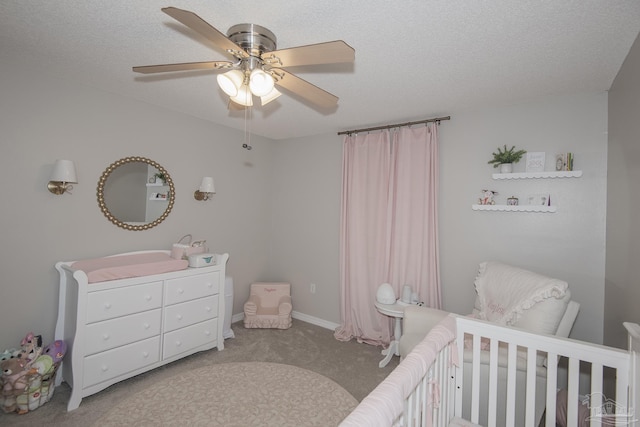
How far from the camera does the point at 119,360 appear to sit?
2.16 metres

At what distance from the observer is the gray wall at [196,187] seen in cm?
210

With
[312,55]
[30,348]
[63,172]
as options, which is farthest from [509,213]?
[30,348]

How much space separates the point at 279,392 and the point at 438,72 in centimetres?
260

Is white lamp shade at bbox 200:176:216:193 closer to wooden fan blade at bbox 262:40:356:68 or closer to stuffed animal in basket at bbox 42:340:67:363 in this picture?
stuffed animal in basket at bbox 42:340:67:363

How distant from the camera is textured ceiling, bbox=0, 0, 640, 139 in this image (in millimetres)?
1359

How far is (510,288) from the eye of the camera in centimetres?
197

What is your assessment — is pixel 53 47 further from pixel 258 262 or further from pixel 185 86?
pixel 258 262

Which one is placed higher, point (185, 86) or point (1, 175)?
point (185, 86)

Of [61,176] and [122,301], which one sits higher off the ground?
[61,176]

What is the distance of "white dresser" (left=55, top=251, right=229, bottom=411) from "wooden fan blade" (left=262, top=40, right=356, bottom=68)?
1906 mm

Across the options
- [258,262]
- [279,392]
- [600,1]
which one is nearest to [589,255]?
[600,1]

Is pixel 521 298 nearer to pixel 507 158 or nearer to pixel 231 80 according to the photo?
pixel 507 158

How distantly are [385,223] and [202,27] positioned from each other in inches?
95.2

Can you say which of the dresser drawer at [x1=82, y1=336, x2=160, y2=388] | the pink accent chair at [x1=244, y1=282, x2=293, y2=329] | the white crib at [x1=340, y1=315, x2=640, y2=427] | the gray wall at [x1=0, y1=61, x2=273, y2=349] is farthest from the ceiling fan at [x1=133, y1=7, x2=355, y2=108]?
the pink accent chair at [x1=244, y1=282, x2=293, y2=329]
